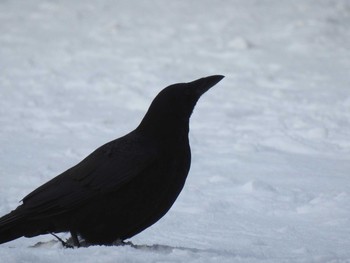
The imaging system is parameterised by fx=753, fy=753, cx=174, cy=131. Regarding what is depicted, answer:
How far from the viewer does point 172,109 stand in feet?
12.8

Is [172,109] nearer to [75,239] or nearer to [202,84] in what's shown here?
[202,84]

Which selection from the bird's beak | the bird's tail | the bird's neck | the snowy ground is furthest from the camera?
the snowy ground

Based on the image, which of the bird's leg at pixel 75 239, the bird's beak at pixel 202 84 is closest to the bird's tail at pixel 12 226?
the bird's leg at pixel 75 239

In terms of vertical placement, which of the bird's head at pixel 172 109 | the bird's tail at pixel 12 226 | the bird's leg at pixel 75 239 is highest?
the bird's head at pixel 172 109

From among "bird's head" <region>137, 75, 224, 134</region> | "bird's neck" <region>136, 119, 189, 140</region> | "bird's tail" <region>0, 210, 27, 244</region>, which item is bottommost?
"bird's tail" <region>0, 210, 27, 244</region>

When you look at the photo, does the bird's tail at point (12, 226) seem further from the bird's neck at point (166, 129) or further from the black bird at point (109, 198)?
the bird's neck at point (166, 129)

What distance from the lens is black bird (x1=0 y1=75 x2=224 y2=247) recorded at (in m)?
3.57

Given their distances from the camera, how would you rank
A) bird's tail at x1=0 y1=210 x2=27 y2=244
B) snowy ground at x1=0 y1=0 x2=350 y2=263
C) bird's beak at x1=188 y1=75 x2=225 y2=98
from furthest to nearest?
snowy ground at x1=0 y1=0 x2=350 y2=263, bird's beak at x1=188 y1=75 x2=225 y2=98, bird's tail at x1=0 y1=210 x2=27 y2=244

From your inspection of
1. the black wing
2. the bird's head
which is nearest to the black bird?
the black wing

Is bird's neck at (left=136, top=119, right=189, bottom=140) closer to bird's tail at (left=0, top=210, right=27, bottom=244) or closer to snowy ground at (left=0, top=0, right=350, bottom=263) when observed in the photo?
snowy ground at (left=0, top=0, right=350, bottom=263)

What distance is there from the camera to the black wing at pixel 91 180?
358cm

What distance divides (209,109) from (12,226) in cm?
499

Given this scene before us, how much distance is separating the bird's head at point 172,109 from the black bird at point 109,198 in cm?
11

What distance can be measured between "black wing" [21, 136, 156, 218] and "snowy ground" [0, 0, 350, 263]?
0.24m
